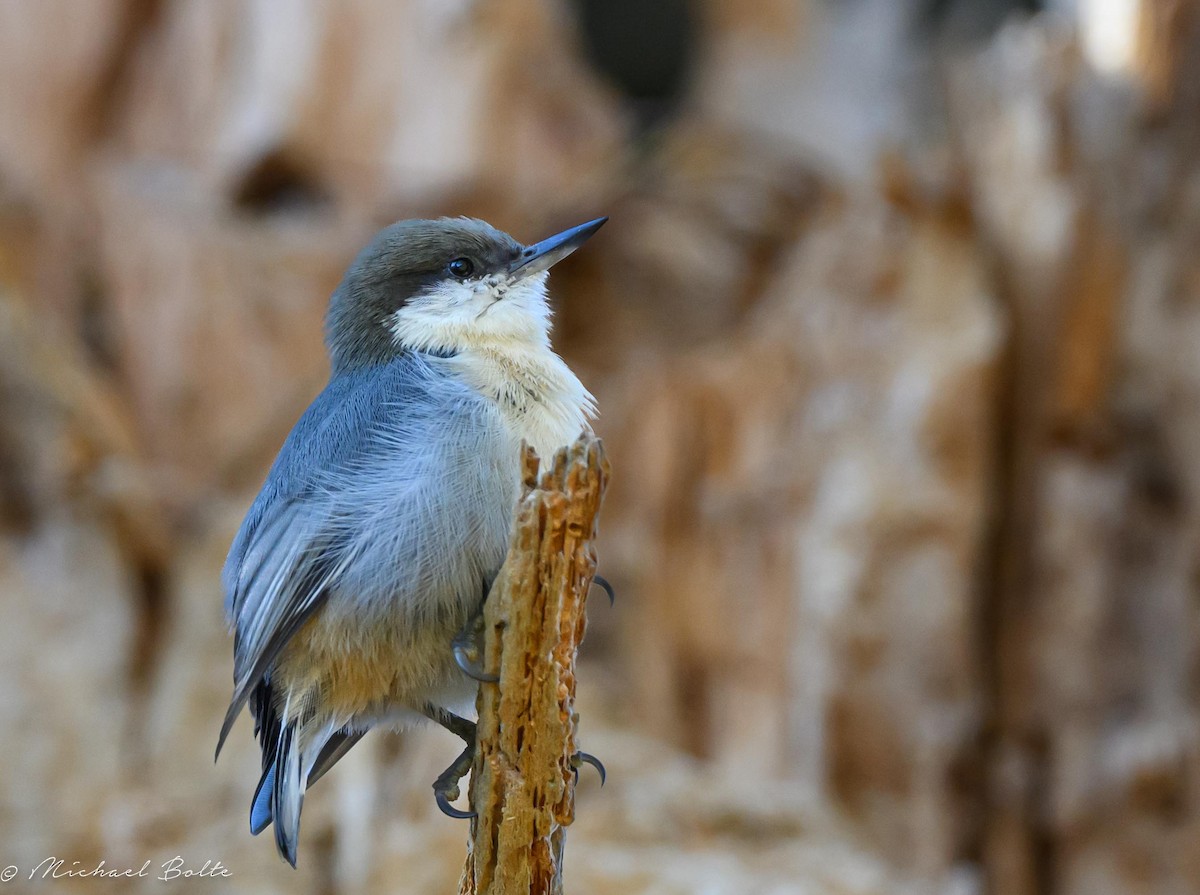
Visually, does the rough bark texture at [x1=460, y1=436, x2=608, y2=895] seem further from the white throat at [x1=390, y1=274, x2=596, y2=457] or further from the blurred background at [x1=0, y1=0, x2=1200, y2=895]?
the blurred background at [x1=0, y1=0, x2=1200, y2=895]

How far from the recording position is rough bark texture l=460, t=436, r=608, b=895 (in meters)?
2.26

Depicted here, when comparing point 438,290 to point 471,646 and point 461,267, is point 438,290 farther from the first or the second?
point 471,646

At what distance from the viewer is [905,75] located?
9.45m

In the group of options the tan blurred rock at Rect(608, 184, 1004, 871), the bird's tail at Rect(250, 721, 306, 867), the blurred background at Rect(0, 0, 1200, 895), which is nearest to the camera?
the bird's tail at Rect(250, 721, 306, 867)

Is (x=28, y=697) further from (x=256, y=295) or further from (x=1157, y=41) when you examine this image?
(x=1157, y=41)

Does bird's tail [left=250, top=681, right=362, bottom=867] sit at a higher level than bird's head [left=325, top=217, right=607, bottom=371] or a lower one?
lower

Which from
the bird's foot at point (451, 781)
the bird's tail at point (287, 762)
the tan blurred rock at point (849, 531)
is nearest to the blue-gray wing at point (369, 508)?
the bird's tail at point (287, 762)

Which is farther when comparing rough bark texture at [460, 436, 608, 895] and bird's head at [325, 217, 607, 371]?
bird's head at [325, 217, 607, 371]

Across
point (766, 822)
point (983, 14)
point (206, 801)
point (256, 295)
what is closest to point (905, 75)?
point (983, 14)

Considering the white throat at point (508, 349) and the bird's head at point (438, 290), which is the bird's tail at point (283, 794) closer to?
the white throat at point (508, 349)

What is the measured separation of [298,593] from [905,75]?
321 inches

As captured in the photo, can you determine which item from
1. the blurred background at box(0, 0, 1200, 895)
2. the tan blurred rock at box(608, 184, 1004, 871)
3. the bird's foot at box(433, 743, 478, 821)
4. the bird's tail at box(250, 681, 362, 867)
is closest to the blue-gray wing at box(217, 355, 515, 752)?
the bird's tail at box(250, 681, 362, 867)

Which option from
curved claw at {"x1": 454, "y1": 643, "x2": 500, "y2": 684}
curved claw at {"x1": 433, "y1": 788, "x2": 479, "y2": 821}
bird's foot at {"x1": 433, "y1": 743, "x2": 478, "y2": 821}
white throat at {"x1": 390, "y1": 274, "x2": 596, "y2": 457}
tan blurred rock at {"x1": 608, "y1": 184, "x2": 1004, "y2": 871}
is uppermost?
tan blurred rock at {"x1": 608, "y1": 184, "x2": 1004, "y2": 871}

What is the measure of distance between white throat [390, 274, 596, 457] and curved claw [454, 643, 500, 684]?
1.45 ft
